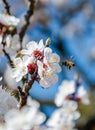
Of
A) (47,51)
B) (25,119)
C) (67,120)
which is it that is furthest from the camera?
(67,120)

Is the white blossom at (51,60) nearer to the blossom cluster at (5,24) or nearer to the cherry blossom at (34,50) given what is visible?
the cherry blossom at (34,50)

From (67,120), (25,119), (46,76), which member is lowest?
(25,119)

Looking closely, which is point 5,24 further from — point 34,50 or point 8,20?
point 34,50

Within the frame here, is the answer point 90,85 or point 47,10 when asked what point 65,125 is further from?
point 47,10

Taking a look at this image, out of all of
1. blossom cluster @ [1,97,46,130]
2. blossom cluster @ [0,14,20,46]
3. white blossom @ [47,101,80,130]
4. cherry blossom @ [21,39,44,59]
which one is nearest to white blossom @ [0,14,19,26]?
blossom cluster @ [0,14,20,46]

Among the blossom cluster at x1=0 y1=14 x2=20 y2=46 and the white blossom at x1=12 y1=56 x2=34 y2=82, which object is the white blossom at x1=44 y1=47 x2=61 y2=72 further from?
the blossom cluster at x1=0 y1=14 x2=20 y2=46

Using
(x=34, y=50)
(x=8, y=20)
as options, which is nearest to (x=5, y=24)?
(x=8, y=20)

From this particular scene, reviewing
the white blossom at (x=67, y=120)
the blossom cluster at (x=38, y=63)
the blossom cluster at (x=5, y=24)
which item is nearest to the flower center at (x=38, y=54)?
the blossom cluster at (x=38, y=63)

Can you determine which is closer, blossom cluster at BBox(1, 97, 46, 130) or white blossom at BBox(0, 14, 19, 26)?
blossom cluster at BBox(1, 97, 46, 130)

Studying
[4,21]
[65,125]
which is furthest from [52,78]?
[65,125]

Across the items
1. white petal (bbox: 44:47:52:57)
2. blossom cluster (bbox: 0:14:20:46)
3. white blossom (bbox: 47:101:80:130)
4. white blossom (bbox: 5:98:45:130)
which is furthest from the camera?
white blossom (bbox: 47:101:80:130)
